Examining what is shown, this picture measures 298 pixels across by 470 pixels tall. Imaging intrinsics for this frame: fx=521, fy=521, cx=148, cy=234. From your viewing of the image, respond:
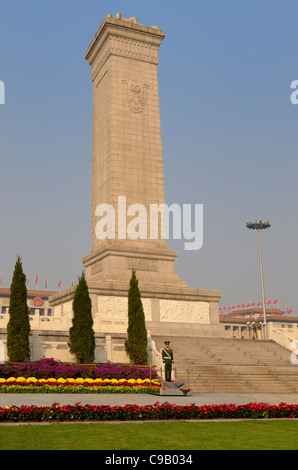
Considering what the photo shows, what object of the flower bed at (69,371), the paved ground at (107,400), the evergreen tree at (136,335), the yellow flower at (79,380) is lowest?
the paved ground at (107,400)

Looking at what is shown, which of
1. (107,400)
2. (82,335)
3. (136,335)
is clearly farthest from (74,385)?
(136,335)

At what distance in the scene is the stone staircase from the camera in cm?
2202

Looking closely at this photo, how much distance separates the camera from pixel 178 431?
32.6ft

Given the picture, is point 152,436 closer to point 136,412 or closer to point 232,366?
point 136,412

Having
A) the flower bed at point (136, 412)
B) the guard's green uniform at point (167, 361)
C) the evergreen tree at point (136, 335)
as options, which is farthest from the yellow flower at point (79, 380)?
the flower bed at point (136, 412)

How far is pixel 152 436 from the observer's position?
30.5 ft

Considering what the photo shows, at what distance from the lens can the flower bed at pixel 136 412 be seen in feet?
36.5

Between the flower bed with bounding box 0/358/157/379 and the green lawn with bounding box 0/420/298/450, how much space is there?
10.5 meters

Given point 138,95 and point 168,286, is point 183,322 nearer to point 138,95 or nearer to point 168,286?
point 168,286

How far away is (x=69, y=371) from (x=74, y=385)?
1428 mm

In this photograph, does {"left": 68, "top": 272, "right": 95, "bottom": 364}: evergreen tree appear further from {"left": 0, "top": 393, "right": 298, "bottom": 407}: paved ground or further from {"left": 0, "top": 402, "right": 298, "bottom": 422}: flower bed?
{"left": 0, "top": 402, "right": 298, "bottom": 422}: flower bed

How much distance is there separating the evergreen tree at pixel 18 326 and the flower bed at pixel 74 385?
306 centimetres

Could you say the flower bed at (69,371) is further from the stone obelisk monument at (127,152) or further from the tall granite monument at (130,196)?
the stone obelisk monument at (127,152)

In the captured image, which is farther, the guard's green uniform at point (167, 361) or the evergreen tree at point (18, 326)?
the evergreen tree at point (18, 326)
